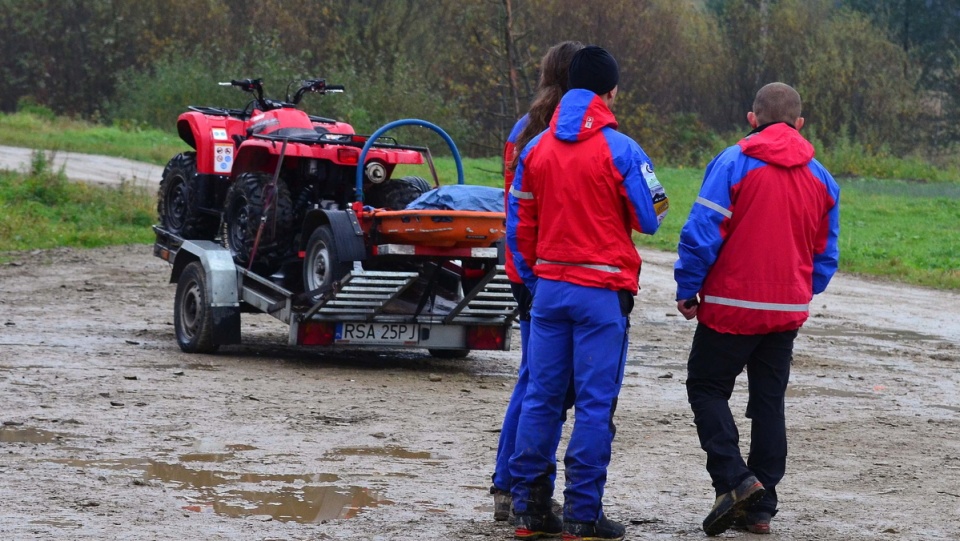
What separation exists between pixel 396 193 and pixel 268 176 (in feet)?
3.32

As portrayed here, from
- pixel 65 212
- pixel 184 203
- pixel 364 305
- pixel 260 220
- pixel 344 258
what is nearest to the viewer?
pixel 344 258

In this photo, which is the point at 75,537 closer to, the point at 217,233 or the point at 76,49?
the point at 217,233

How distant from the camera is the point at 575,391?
539 centimetres

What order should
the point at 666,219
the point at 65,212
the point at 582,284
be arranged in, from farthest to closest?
1. the point at 666,219
2. the point at 65,212
3. the point at 582,284

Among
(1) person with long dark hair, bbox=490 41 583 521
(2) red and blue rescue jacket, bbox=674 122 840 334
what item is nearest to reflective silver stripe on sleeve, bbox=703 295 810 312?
(2) red and blue rescue jacket, bbox=674 122 840 334

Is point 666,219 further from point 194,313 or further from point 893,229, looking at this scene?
point 194,313

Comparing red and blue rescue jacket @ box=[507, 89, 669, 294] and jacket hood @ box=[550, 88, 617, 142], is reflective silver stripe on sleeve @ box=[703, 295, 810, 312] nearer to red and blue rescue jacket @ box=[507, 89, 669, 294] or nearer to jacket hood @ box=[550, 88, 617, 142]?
red and blue rescue jacket @ box=[507, 89, 669, 294]

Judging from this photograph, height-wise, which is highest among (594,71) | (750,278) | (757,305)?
(594,71)

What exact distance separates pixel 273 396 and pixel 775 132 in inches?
165

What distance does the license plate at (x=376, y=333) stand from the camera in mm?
9680

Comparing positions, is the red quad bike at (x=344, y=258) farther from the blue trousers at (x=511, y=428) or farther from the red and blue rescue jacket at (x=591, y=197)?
the red and blue rescue jacket at (x=591, y=197)

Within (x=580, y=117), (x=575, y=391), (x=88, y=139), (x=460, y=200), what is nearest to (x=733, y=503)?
(x=575, y=391)

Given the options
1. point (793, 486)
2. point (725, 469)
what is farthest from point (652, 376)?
point (725, 469)

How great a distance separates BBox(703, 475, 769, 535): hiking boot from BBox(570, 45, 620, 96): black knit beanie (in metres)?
1.65
